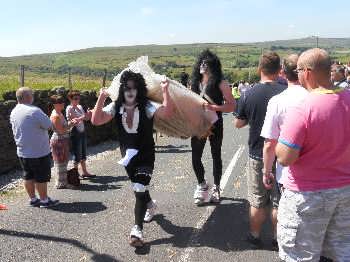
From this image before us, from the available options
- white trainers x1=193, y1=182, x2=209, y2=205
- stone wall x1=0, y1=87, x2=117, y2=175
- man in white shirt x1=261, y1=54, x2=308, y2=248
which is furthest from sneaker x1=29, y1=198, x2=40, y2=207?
man in white shirt x1=261, y1=54, x2=308, y2=248

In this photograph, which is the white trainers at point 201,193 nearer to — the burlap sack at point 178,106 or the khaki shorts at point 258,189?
the burlap sack at point 178,106

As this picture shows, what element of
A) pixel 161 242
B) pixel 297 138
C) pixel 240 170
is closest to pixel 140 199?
pixel 161 242

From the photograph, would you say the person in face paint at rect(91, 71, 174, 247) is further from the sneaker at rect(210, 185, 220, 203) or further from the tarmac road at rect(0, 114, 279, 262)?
the sneaker at rect(210, 185, 220, 203)

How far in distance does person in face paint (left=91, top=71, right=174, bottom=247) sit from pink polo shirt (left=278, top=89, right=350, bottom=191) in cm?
230

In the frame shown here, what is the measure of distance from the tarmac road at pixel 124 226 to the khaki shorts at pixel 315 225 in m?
1.50

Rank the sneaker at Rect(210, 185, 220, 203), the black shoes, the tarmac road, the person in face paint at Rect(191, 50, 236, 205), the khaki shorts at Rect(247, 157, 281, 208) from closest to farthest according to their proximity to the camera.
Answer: the khaki shorts at Rect(247, 157, 281, 208) < the tarmac road < the black shoes < the person in face paint at Rect(191, 50, 236, 205) < the sneaker at Rect(210, 185, 220, 203)

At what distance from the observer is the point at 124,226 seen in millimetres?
6309

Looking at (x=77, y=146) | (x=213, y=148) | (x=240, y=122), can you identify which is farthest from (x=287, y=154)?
(x=77, y=146)

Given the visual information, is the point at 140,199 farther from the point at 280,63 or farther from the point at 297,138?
the point at 297,138

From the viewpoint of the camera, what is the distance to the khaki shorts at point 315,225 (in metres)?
3.62

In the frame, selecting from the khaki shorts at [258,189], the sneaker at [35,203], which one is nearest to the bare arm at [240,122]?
the khaki shorts at [258,189]

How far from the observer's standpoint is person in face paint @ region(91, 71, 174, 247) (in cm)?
558

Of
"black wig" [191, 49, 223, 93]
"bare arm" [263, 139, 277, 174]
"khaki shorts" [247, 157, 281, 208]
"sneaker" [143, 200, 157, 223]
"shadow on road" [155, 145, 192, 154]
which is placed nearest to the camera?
"bare arm" [263, 139, 277, 174]

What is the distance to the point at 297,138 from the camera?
3.49m
